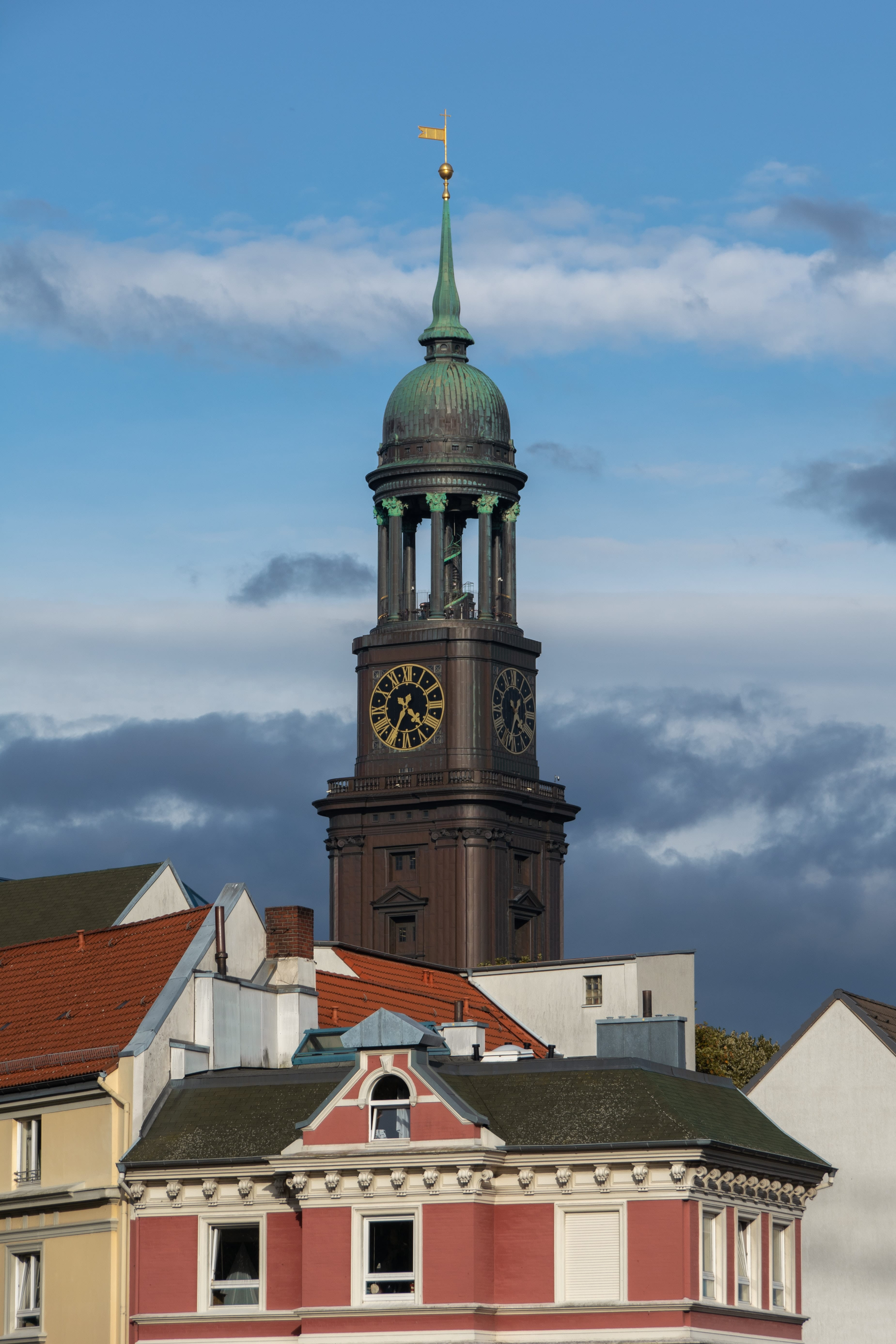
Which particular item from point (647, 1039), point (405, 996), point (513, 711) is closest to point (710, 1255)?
point (647, 1039)

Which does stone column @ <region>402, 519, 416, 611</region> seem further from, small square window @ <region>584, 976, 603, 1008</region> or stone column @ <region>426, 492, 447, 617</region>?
small square window @ <region>584, 976, 603, 1008</region>

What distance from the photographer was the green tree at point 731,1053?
4523 inches

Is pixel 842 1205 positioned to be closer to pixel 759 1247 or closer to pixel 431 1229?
pixel 759 1247

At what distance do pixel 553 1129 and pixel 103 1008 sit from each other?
1273 cm

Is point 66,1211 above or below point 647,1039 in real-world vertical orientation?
below

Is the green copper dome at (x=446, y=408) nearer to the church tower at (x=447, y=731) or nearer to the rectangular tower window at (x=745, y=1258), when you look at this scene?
the church tower at (x=447, y=731)

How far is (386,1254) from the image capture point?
67750 millimetres

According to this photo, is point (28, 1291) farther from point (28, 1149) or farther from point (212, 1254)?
point (212, 1254)

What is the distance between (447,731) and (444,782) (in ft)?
9.23

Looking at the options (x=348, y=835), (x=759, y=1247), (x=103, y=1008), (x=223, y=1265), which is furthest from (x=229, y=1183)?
(x=348, y=835)

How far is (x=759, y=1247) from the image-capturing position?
70562 millimetres

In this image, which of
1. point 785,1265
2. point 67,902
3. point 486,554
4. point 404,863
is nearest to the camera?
point 785,1265

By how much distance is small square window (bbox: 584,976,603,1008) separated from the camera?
105 meters

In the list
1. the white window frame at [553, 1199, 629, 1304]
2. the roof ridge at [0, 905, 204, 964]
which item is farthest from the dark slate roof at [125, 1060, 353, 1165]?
the roof ridge at [0, 905, 204, 964]
